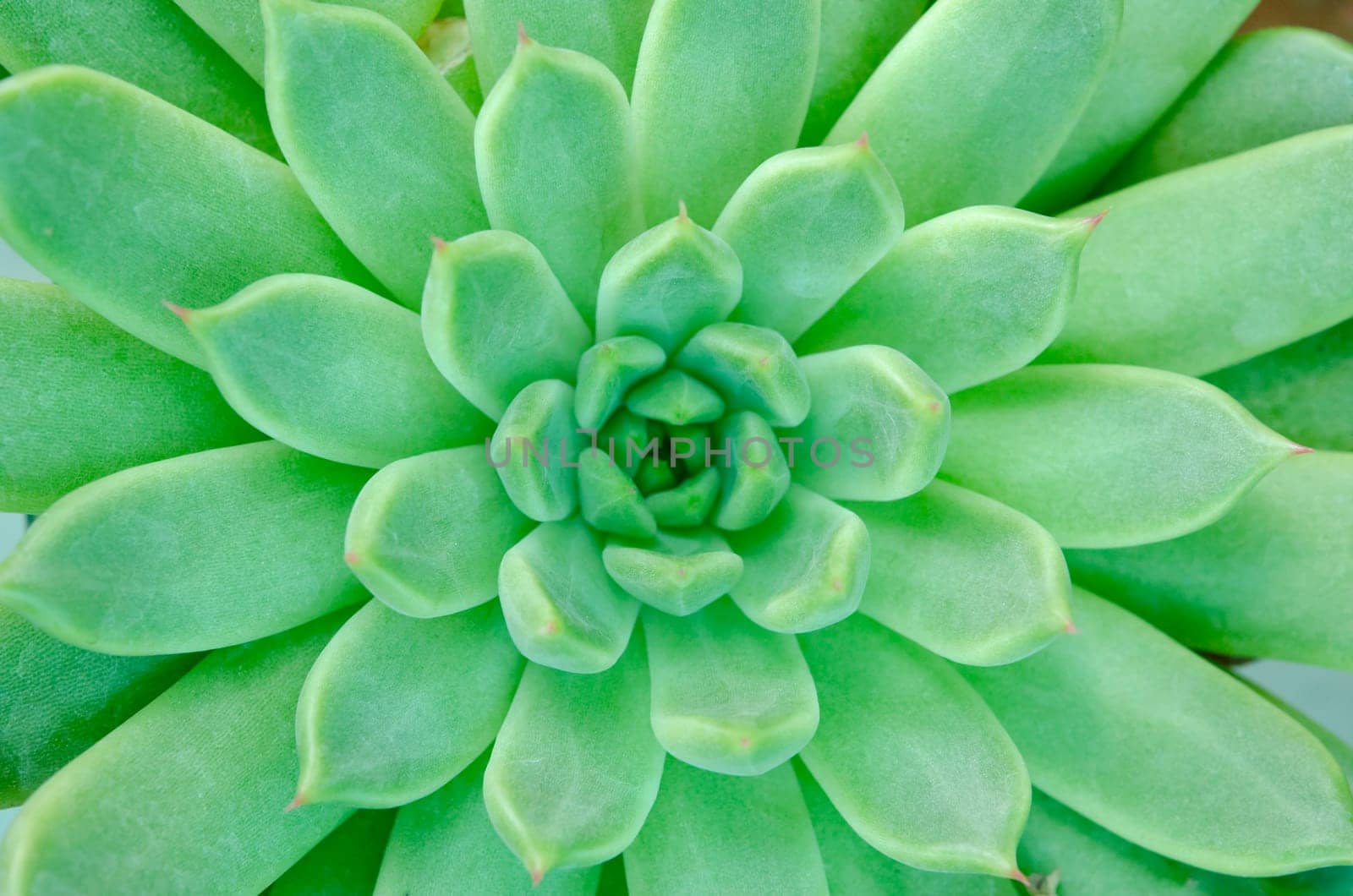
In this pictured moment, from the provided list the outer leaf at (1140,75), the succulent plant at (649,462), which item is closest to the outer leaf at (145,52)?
the succulent plant at (649,462)

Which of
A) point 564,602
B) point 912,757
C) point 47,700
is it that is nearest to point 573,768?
point 564,602

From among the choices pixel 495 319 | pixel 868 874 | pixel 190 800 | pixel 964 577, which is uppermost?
pixel 495 319

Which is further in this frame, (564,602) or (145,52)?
(145,52)

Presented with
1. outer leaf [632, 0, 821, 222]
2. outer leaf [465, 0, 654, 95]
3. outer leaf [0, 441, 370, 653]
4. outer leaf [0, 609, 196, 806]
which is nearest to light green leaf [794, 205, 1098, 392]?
outer leaf [632, 0, 821, 222]

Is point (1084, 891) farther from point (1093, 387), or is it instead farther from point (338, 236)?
point (338, 236)

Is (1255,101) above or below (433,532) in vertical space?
above

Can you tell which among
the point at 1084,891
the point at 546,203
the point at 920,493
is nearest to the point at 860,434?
the point at 920,493

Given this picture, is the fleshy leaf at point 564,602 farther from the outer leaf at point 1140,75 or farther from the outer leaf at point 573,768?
the outer leaf at point 1140,75

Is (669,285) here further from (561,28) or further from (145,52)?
(145,52)
